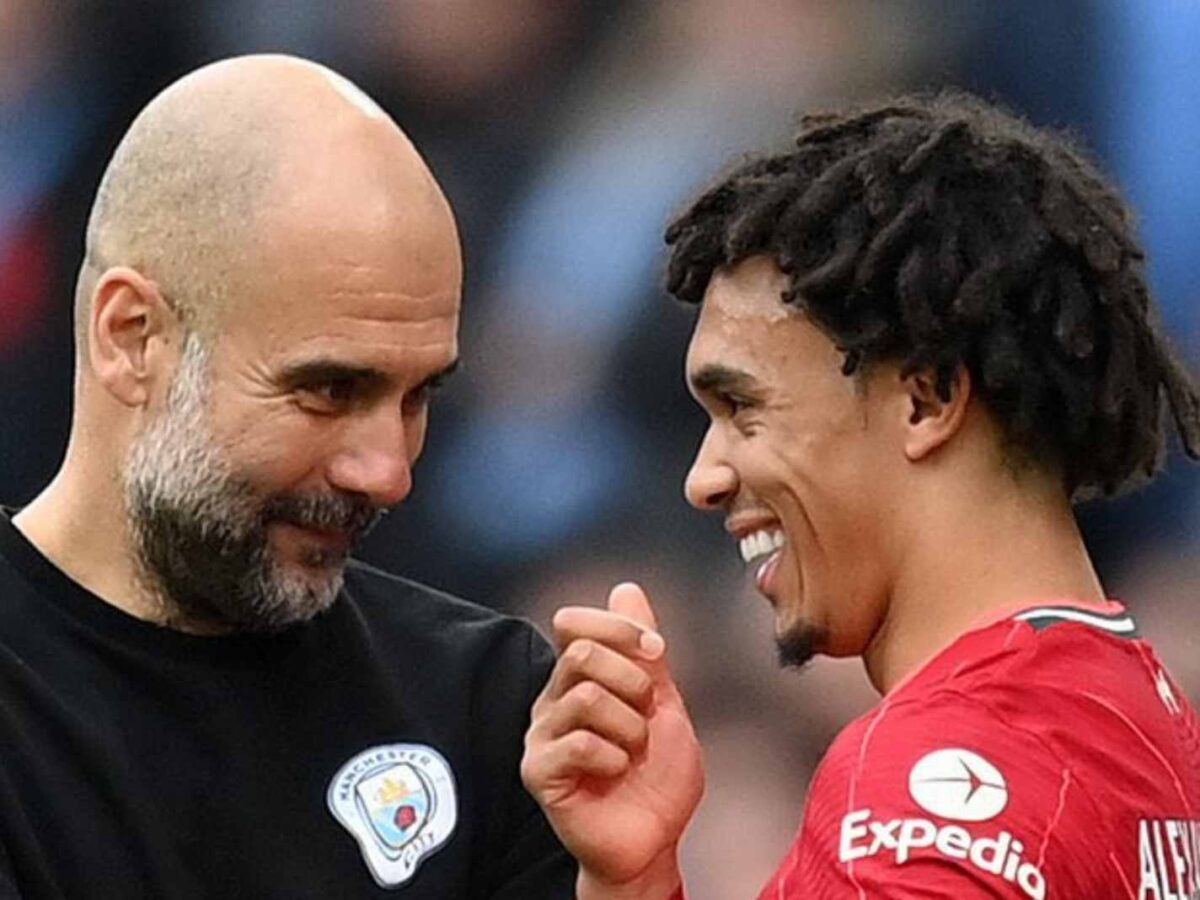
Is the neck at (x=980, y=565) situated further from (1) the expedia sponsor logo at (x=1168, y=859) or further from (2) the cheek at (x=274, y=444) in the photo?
(2) the cheek at (x=274, y=444)

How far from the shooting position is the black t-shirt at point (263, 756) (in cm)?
176

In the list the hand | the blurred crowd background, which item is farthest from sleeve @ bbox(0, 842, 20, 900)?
the blurred crowd background

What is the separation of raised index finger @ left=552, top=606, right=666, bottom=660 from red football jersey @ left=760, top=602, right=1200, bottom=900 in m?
0.21

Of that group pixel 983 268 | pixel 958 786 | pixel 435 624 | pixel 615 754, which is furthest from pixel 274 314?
pixel 958 786

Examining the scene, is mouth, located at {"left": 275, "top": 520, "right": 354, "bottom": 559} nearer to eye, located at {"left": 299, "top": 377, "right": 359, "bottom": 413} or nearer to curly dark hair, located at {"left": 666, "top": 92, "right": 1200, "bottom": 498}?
eye, located at {"left": 299, "top": 377, "right": 359, "bottom": 413}

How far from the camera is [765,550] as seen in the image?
182 cm

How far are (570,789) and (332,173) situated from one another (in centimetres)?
49

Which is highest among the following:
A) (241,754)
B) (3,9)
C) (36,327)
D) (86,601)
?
(3,9)

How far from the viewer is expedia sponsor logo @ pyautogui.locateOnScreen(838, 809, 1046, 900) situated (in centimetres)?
146

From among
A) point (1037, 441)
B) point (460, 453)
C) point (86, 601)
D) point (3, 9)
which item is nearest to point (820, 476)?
point (1037, 441)

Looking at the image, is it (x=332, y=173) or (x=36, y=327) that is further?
(x=36, y=327)

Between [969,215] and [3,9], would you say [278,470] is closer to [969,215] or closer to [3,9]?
[969,215]

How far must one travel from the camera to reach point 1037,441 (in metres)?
1.72

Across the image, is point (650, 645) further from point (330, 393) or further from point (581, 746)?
point (330, 393)
